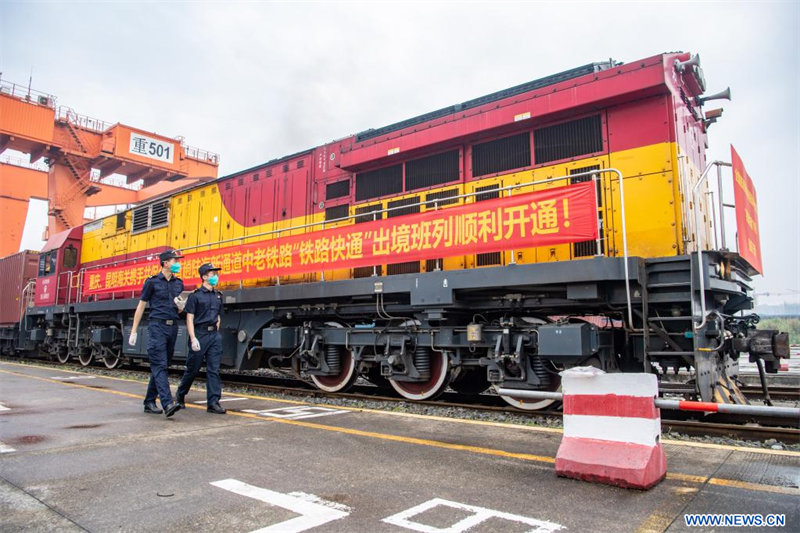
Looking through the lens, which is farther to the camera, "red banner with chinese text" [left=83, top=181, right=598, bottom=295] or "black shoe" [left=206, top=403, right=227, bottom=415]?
"black shoe" [left=206, top=403, right=227, bottom=415]

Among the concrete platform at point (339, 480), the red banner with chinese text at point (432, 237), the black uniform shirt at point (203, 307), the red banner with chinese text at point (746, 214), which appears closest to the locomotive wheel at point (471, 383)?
the red banner with chinese text at point (432, 237)

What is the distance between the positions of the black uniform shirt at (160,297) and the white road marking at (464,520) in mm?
4396

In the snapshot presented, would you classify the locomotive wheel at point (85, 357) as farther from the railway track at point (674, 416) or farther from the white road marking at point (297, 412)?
the white road marking at point (297, 412)

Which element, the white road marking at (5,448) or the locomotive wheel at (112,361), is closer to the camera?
the white road marking at (5,448)

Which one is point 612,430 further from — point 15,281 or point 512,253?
point 15,281

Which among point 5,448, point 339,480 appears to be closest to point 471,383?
point 339,480

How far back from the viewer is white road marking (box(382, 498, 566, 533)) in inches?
Answer: 95.7

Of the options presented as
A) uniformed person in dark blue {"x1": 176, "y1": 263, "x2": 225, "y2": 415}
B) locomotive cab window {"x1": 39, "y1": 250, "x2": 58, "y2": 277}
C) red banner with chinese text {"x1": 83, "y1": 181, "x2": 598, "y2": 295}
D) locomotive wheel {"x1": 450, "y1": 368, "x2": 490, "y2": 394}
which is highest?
locomotive cab window {"x1": 39, "y1": 250, "x2": 58, "y2": 277}

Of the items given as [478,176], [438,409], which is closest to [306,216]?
[478,176]

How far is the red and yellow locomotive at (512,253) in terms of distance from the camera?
17.9 feet

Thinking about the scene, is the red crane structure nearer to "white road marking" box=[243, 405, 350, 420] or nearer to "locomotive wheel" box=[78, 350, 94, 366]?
"locomotive wheel" box=[78, 350, 94, 366]

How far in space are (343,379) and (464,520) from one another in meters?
5.57

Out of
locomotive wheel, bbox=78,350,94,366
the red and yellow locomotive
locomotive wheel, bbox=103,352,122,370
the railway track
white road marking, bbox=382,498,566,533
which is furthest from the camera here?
locomotive wheel, bbox=78,350,94,366

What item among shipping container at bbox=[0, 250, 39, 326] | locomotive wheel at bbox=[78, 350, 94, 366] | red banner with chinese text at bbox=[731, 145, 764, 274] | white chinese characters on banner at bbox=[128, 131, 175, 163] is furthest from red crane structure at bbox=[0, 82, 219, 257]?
red banner with chinese text at bbox=[731, 145, 764, 274]
